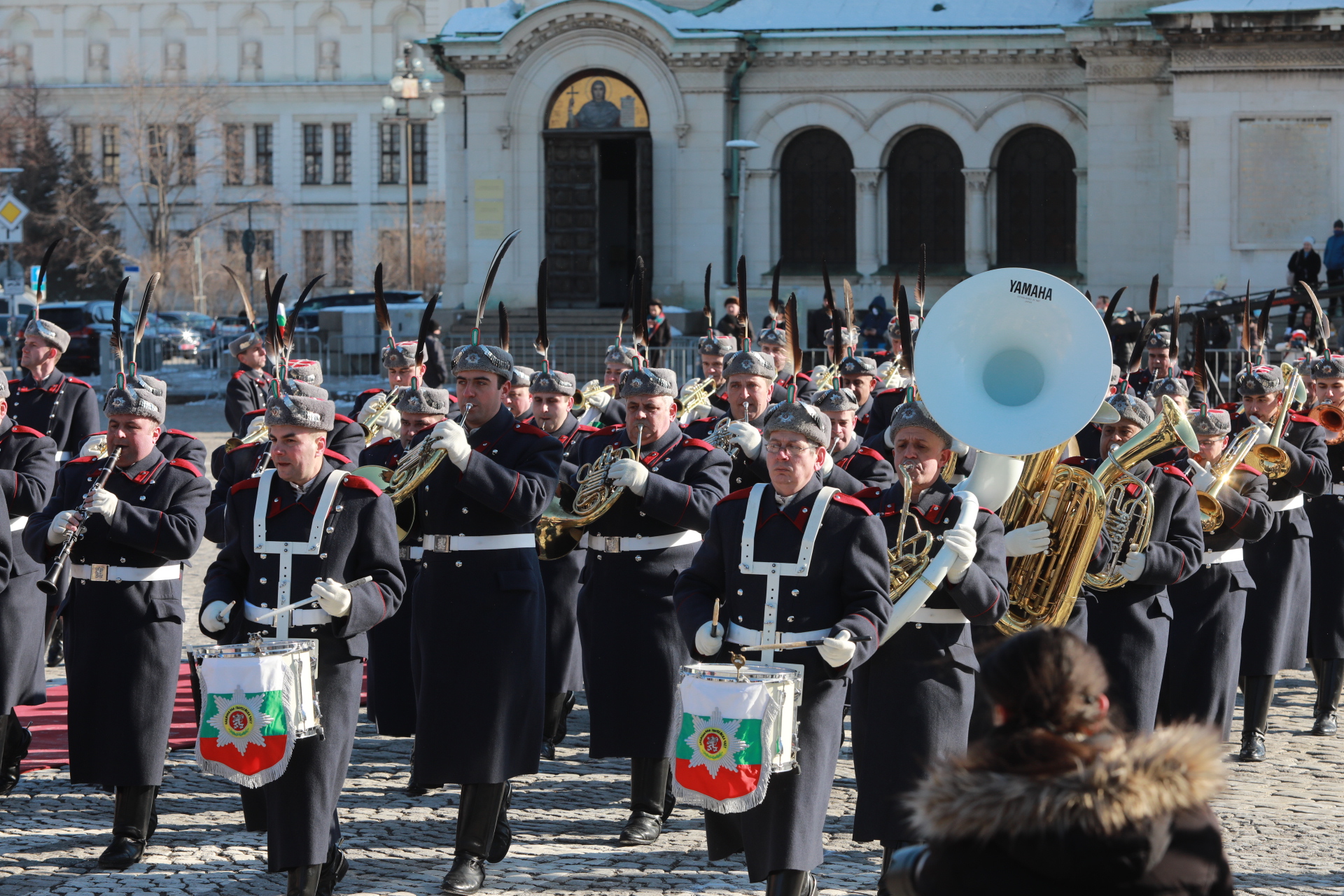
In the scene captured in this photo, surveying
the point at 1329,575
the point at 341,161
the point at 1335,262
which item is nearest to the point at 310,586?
the point at 1329,575

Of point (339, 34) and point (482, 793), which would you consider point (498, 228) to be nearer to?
point (482, 793)

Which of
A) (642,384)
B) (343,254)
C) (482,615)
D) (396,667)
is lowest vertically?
(396,667)

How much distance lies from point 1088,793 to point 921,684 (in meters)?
3.30

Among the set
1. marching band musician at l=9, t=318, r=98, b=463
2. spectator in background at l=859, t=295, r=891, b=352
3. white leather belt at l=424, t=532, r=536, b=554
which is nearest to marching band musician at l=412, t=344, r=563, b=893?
white leather belt at l=424, t=532, r=536, b=554

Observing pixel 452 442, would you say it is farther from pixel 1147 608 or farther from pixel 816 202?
pixel 816 202

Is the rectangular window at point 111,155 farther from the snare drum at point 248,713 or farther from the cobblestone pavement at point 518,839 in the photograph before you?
the snare drum at point 248,713

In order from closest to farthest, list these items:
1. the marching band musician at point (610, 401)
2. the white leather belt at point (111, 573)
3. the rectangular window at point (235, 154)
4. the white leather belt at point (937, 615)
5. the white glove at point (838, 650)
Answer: the white glove at point (838, 650)
the white leather belt at point (937, 615)
the white leather belt at point (111, 573)
the marching band musician at point (610, 401)
the rectangular window at point (235, 154)

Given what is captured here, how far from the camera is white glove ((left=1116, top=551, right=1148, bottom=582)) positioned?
25.5ft

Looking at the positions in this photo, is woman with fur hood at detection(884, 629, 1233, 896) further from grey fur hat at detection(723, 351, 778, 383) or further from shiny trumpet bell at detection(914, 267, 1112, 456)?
grey fur hat at detection(723, 351, 778, 383)

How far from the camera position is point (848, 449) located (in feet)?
30.2

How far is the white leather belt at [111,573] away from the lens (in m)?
7.49

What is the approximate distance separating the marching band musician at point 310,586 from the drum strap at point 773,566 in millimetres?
1304

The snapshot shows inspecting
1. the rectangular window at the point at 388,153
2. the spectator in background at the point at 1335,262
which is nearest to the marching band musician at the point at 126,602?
the spectator in background at the point at 1335,262

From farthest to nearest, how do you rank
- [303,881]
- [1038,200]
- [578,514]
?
[1038,200] → [578,514] → [303,881]
